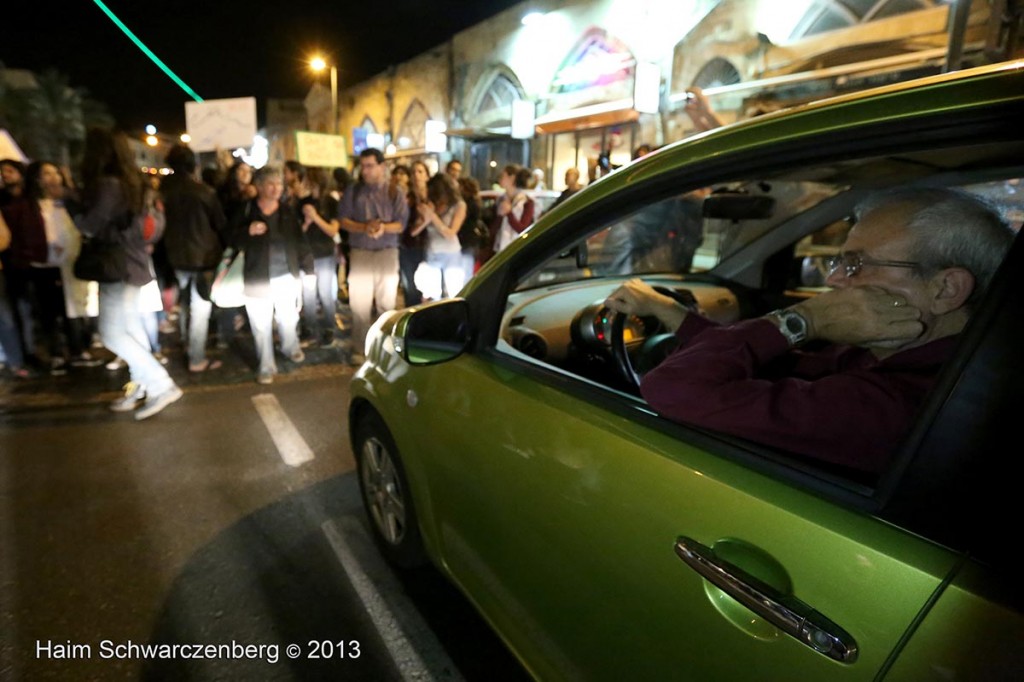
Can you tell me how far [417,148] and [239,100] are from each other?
18.7m

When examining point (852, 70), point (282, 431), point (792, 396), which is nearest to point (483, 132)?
point (852, 70)

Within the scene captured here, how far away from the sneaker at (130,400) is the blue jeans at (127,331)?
0.23m

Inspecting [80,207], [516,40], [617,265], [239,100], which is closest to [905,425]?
[617,265]

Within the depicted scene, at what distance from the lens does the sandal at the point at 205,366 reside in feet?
17.5

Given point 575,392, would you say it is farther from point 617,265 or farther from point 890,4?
point 890,4

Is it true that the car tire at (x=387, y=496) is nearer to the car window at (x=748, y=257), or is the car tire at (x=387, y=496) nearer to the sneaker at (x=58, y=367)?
the car window at (x=748, y=257)

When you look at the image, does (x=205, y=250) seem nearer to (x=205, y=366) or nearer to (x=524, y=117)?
(x=205, y=366)

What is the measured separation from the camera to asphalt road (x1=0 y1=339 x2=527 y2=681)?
2078mm

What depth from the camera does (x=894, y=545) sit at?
871 millimetres

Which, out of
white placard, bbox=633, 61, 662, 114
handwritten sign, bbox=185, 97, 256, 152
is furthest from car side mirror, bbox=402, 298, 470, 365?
white placard, bbox=633, 61, 662, 114

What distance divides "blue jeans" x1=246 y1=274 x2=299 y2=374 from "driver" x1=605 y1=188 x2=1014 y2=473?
4.45 meters

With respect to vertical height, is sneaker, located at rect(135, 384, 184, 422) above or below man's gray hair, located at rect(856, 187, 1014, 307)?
below

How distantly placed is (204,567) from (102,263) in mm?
2504

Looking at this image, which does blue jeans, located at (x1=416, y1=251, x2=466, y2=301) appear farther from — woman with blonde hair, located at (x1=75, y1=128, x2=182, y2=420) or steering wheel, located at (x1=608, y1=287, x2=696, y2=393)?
steering wheel, located at (x1=608, y1=287, x2=696, y2=393)
